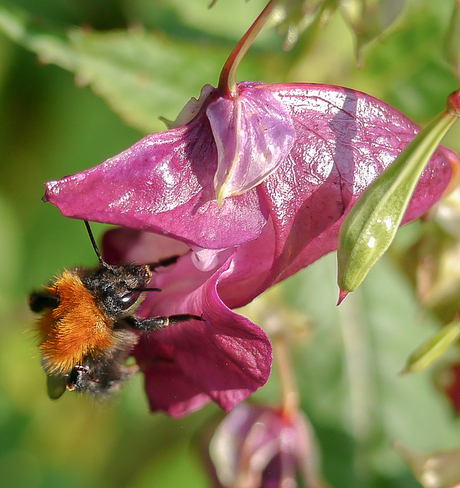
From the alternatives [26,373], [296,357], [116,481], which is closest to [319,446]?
[296,357]

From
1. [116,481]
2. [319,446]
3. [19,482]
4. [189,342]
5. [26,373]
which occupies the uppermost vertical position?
[189,342]

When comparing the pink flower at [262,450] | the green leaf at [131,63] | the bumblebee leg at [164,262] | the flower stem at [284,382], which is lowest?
the pink flower at [262,450]

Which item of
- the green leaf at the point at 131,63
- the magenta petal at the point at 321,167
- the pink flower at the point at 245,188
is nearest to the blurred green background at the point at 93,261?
the green leaf at the point at 131,63

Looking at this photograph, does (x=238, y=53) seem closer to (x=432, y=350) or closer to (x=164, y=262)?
(x=164, y=262)

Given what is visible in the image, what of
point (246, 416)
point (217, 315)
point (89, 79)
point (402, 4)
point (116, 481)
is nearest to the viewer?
point (217, 315)

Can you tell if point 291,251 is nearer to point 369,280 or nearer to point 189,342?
point 189,342

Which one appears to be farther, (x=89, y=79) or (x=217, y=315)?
(x=89, y=79)

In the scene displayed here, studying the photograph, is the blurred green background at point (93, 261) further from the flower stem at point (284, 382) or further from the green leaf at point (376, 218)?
the green leaf at point (376, 218)
